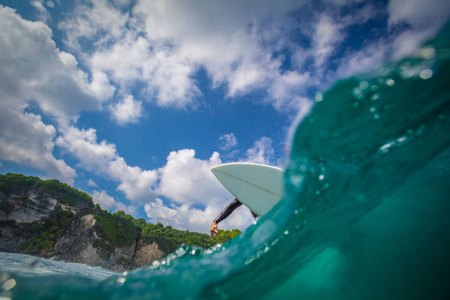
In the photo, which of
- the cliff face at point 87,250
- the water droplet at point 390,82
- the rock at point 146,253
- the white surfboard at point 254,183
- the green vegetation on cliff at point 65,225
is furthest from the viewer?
the rock at point 146,253

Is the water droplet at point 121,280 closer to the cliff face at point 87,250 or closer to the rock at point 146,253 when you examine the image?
the cliff face at point 87,250

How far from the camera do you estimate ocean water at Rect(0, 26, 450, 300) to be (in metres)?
1.95

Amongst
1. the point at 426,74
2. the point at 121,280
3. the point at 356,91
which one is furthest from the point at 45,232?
the point at 426,74

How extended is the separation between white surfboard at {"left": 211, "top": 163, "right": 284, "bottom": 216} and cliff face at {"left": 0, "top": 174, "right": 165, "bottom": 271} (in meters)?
33.7

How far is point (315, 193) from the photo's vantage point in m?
2.32

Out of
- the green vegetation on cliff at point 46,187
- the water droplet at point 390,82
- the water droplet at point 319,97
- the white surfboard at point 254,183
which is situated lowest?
the water droplet at point 319,97

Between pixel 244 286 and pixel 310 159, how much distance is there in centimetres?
168

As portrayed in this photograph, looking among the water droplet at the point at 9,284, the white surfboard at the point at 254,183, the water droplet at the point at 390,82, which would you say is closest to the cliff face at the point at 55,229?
the white surfboard at the point at 254,183

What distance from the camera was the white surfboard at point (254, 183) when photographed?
23.6 ft

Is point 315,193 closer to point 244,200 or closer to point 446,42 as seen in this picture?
point 446,42

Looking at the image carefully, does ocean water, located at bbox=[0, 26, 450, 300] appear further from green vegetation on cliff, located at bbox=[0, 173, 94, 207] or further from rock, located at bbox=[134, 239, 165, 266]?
green vegetation on cliff, located at bbox=[0, 173, 94, 207]

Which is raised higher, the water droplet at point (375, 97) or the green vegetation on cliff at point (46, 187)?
the green vegetation on cliff at point (46, 187)

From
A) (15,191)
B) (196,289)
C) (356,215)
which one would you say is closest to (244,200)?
(356,215)

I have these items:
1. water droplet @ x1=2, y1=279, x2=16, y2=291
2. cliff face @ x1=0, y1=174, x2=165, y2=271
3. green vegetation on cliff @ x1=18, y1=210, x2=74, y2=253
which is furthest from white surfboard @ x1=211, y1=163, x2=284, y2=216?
green vegetation on cliff @ x1=18, y1=210, x2=74, y2=253
